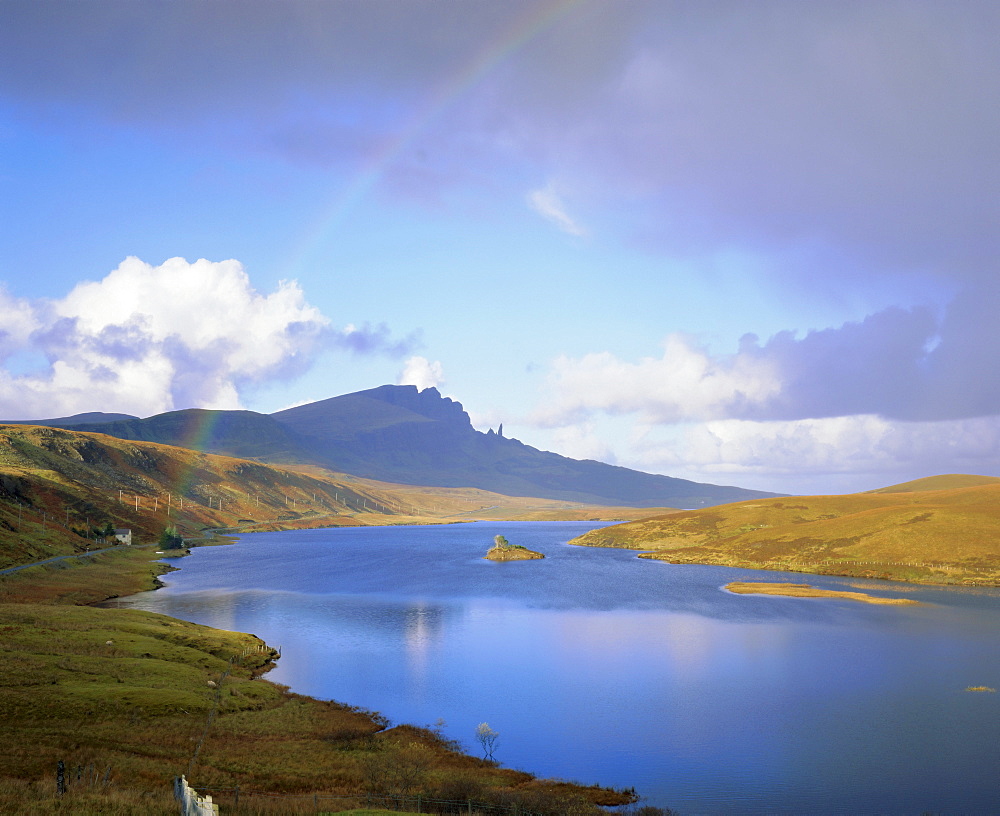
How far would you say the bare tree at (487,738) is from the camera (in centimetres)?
4519

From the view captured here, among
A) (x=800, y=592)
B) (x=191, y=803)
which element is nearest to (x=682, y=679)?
(x=191, y=803)

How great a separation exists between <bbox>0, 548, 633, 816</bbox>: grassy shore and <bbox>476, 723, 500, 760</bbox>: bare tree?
1982mm

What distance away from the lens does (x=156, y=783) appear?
30.7m

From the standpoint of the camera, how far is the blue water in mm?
40531

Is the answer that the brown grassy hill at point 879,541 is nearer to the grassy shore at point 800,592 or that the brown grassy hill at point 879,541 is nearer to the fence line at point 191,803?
the grassy shore at point 800,592

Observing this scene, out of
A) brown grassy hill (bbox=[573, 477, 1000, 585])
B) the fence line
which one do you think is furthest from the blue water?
the fence line

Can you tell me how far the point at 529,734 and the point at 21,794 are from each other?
32.0 m

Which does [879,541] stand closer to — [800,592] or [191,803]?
[800,592]

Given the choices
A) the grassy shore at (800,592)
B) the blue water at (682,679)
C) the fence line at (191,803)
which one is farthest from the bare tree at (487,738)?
the grassy shore at (800,592)

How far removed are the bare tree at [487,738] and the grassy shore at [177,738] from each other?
6.50 feet

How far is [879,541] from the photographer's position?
152 m

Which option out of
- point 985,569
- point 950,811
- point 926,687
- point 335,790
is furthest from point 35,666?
point 985,569

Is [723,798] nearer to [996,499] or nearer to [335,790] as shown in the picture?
[335,790]

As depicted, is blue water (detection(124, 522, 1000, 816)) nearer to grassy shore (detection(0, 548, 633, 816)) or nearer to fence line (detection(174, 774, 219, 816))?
grassy shore (detection(0, 548, 633, 816))
